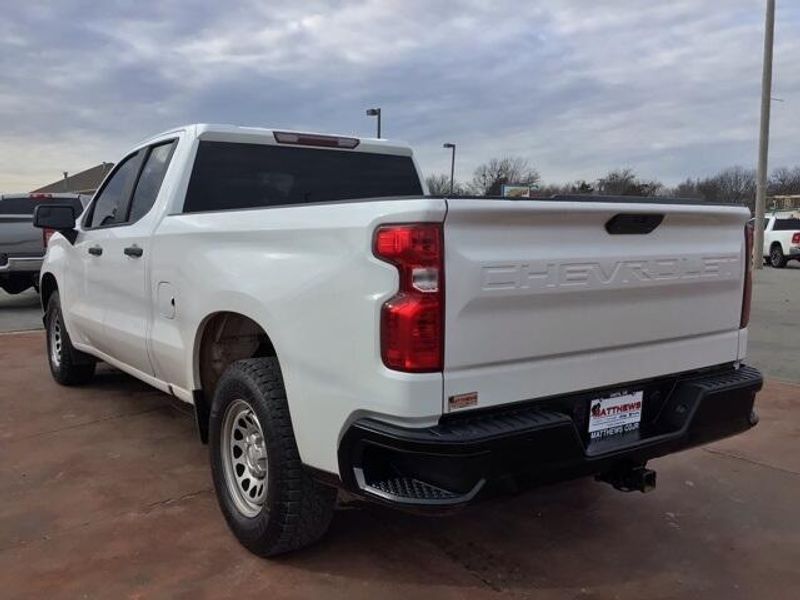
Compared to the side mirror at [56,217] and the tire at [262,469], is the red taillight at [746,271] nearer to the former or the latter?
the tire at [262,469]

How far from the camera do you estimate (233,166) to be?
4.45 metres

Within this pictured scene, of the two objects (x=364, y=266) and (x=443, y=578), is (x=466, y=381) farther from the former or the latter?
(x=443, y=578)

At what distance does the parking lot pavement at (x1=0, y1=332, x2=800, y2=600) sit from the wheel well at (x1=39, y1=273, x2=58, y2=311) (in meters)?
1.90

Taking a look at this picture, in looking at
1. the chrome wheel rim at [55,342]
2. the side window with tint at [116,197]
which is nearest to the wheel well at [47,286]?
the chrome wheel rim at [55,342]

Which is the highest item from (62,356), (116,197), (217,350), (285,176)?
(285,176)

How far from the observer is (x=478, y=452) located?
99.3 inches

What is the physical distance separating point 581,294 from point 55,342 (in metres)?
5.28

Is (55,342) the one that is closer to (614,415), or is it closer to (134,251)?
(134,251)

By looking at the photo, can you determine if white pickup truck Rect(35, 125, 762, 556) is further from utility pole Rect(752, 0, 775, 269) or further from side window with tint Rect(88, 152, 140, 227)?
utility pole Rect(752, 0, 775, 269)

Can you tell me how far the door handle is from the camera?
4.30m

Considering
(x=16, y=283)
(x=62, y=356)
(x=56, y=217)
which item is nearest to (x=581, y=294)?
(x=56, y=217)

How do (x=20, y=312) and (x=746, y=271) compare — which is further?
(x=20, y=312)

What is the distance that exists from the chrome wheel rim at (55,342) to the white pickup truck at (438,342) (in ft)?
8.95

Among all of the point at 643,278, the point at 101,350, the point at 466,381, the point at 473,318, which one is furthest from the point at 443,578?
the point at 101,350
